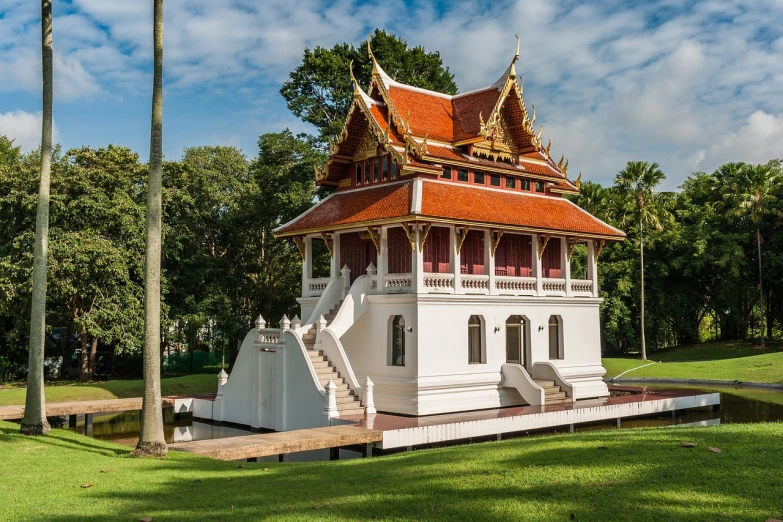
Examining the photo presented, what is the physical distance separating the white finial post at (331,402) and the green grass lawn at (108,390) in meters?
10.4

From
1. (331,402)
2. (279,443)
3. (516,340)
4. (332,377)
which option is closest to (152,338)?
(279,443)

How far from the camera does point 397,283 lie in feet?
71.1

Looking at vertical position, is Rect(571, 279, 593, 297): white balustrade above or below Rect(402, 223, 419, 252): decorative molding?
below

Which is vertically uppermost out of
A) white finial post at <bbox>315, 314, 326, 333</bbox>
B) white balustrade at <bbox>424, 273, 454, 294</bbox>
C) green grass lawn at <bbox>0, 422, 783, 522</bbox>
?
white balustrade at <bbox>424, 273, 454, 294</bbox>

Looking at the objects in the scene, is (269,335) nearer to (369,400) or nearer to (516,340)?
(369,400)

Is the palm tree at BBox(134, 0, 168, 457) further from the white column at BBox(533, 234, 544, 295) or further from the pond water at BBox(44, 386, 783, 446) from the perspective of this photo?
the white column at BBox(533, 234, 544, 295)

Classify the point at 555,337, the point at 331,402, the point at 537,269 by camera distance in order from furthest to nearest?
1. the point at 555,337
2. the point at 537,269
3. the point at 331,402

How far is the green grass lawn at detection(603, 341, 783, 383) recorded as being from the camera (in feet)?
108

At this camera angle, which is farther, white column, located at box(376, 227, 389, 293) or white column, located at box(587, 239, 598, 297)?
white column, located at box(587, 239, 598, 297)

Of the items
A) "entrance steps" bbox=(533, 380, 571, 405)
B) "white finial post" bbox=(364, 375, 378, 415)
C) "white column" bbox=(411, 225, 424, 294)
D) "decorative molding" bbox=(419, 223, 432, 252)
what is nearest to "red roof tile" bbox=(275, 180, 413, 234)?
"decorative molding" bbox=(419, 223, 432, 252)

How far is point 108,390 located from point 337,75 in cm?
1876

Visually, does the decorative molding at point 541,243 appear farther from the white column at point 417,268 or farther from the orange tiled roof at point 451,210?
the white column at point 417,268

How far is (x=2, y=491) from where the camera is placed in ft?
32.0

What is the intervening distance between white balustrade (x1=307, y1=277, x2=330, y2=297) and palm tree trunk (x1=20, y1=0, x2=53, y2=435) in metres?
10.2
